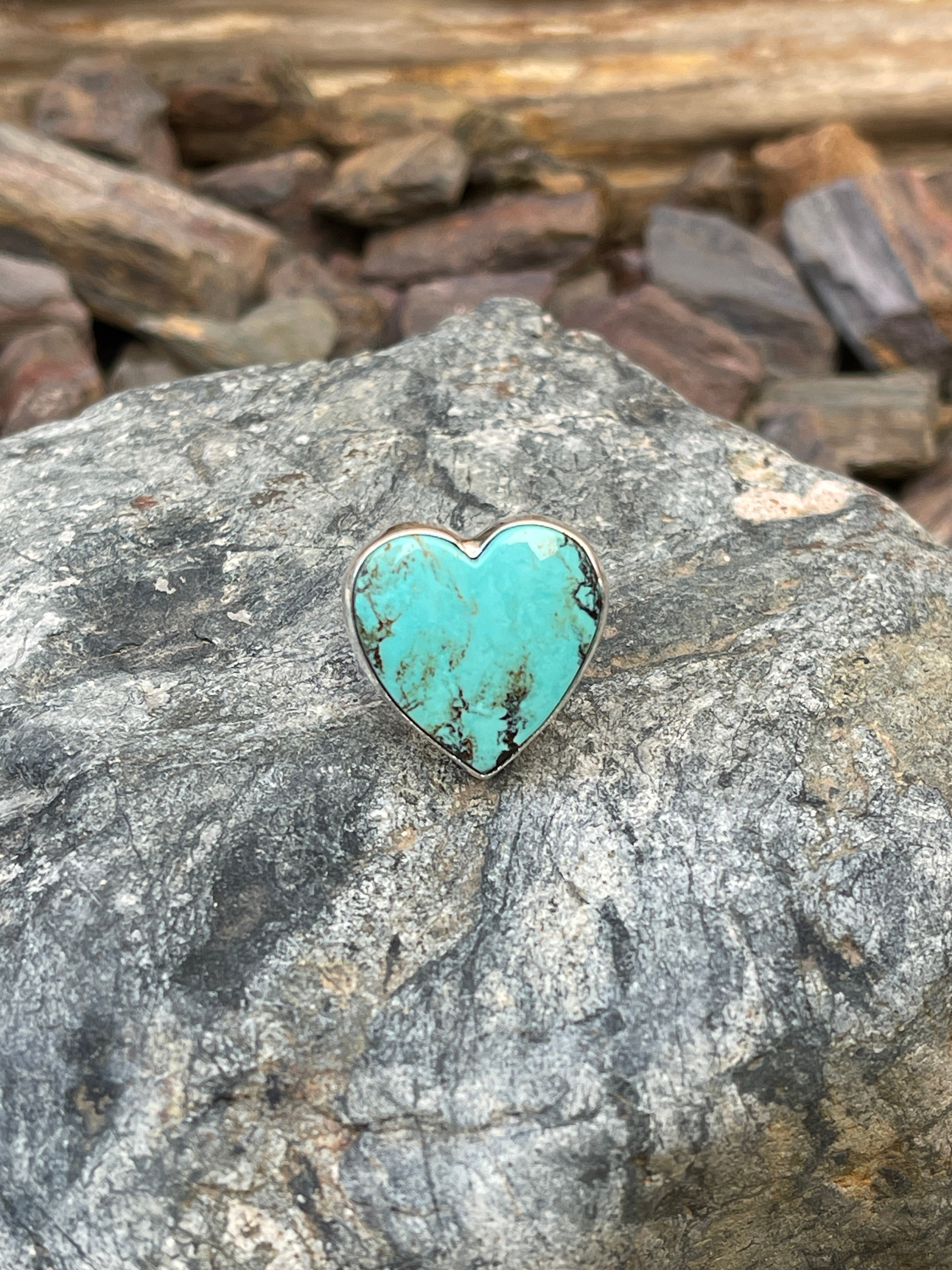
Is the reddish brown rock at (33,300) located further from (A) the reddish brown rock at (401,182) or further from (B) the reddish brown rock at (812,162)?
(B) the reddish brown rock at (812,162)

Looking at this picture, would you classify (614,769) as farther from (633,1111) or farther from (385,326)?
(385,326)

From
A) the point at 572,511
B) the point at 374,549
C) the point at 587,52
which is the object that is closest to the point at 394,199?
the point at 587,52

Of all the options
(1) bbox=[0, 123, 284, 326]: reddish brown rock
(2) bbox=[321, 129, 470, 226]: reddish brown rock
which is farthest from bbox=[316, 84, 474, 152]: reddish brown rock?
(1) bbox=[0, 123, 284, 326]: reddish brown rock

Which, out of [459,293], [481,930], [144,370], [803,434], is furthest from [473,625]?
[459,293]

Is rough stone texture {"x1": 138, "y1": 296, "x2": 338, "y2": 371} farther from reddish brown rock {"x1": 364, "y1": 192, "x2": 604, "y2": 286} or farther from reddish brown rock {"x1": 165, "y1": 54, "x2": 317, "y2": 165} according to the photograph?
reddish brown rock {"x1": 165, "y1": 54, "x2": 317, "y2": 165}

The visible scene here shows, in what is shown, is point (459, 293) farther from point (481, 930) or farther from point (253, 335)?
point (481, 930)
